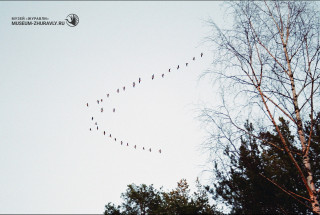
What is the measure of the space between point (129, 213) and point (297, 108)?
2282 centimetres

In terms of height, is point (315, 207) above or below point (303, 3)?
below

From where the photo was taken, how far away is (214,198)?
39.6ft

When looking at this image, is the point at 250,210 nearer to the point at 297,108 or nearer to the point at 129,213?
the point at 297,108

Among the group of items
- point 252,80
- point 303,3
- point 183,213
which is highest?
point 303,3

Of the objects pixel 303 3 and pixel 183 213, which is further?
pixel 183 213

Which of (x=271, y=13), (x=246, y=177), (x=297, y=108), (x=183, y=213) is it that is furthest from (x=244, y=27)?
(x=183, y=213)

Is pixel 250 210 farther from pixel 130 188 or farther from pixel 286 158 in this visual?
pixel 130 188

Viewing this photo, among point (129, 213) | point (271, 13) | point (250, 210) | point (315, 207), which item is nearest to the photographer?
point (315, 207)

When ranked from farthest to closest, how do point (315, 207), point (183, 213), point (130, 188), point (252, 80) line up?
point (130, 188), point (183, 213), point (252, 80), point (315, 207)

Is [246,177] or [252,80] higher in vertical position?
[252,80]

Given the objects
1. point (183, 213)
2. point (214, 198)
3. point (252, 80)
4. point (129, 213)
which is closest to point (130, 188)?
point (129, 213)

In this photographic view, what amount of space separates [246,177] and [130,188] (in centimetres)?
1730

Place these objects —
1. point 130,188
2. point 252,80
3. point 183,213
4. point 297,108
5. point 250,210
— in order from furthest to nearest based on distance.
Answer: point 130,188, point 183,213, point 250,210, point 252,80, point 297,108

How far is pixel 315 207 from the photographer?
3914 millimetres
